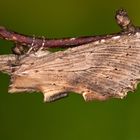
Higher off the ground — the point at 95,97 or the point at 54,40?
the point at 54,40

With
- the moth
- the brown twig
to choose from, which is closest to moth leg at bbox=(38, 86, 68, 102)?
the moth

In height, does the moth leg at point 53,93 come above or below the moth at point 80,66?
below

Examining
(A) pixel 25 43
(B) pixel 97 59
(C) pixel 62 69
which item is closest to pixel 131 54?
(B) pixel 97 59

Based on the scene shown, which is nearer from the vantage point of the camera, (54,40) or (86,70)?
A: (54,40)

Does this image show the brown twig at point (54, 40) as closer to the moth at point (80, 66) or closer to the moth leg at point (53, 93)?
the moth at point (80, 66)

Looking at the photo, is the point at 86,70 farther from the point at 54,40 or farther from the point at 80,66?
the point at 54,40

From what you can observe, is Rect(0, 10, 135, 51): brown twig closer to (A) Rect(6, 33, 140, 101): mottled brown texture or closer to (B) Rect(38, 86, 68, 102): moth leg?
(A) Rect(6, 33, 140, 101): mottled brown texture

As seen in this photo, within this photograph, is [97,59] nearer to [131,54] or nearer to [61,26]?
[131,54]

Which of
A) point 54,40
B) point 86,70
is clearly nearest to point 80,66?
point 86,70

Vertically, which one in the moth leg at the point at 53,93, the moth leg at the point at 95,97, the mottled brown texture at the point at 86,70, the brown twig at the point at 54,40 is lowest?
the moth leg at the point at 95,97

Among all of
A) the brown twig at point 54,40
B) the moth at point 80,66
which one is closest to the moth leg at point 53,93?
the moth at point 80,66
